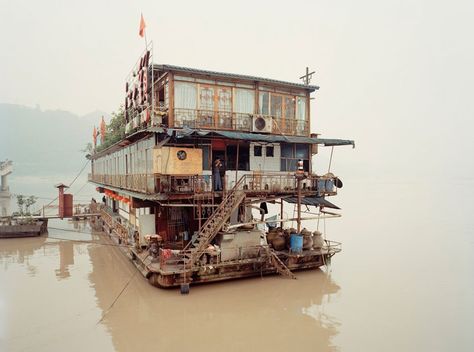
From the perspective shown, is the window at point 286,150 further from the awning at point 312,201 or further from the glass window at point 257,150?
the awning at point 312,201

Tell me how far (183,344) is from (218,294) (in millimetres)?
4188

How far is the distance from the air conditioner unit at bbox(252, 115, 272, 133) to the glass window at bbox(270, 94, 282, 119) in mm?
1118

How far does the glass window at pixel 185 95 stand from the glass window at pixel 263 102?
14.0 feet

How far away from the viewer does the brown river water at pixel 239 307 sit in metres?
11.6

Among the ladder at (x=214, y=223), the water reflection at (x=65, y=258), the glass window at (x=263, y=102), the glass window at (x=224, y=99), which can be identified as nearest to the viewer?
the ladder at (x=214, y=223)

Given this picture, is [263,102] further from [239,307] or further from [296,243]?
[239,307]

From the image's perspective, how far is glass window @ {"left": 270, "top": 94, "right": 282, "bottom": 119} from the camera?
21.3 metres

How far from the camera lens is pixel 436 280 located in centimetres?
1927

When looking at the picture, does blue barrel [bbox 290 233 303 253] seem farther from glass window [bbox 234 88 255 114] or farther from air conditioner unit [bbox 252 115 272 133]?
glass window [bbox 234 88 255 114]

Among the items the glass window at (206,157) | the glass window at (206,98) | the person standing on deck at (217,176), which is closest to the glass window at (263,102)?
the glass window at (206,98)

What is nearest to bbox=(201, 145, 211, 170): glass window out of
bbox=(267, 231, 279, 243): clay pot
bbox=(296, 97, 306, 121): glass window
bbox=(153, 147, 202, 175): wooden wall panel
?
bbox=(153, 147, 202, 175): wooden wall panel

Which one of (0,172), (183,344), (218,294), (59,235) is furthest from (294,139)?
(0,172)

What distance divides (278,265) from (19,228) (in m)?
22.3

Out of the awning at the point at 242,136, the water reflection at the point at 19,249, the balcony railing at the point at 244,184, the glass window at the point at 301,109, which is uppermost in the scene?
the glass window at the point at 301,109
